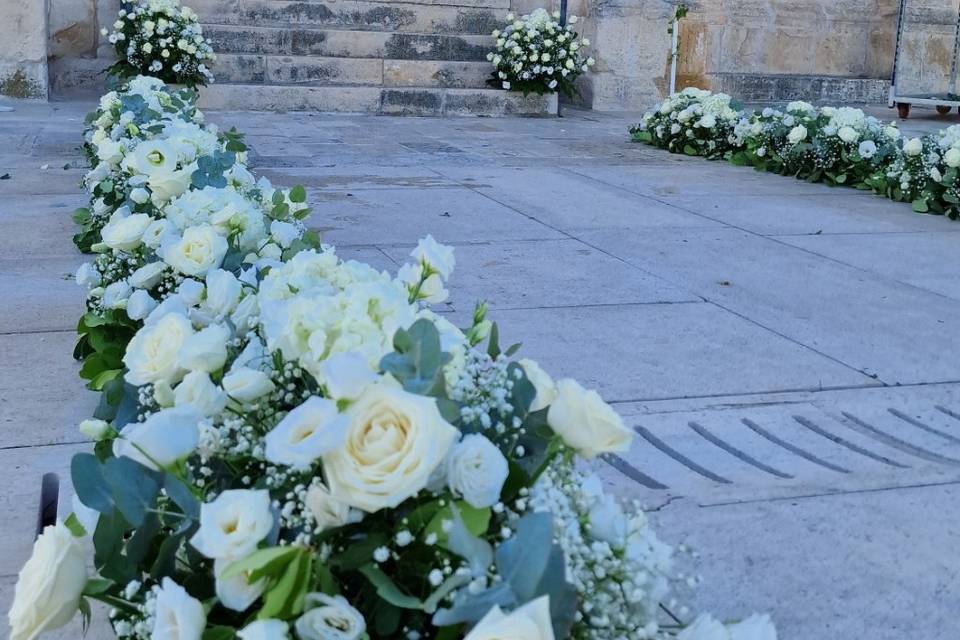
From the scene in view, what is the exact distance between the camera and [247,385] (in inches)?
63.3

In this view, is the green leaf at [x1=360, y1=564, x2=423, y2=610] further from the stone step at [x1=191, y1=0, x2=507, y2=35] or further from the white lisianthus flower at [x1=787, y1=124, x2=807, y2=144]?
the stone step at [x1=191, y1=0, x2=507, y2=35]

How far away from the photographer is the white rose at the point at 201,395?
160 centimetres

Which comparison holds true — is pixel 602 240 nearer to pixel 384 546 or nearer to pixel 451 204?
pixel 451 204

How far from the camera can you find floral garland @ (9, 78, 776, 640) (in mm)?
1258

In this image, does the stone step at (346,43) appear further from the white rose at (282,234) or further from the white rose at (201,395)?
the white rose at (201,395)

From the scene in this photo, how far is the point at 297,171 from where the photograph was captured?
274 inches

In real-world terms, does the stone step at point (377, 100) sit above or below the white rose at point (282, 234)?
above

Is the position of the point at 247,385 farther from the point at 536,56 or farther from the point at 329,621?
the point at 536,56

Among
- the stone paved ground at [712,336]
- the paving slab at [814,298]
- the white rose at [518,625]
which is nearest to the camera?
the white rose at [518,625]

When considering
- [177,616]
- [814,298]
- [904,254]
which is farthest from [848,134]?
[177,616]

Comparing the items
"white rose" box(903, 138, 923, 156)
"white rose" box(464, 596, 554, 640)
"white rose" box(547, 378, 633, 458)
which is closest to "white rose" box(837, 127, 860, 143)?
"white rose" box(903, 138, 923, 156)

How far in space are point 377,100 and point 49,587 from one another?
9611 mm

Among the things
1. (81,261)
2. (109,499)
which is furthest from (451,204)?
(109,499)

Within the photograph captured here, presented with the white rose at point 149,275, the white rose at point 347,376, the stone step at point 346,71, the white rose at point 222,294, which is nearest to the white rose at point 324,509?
the white rose at point 347,376
